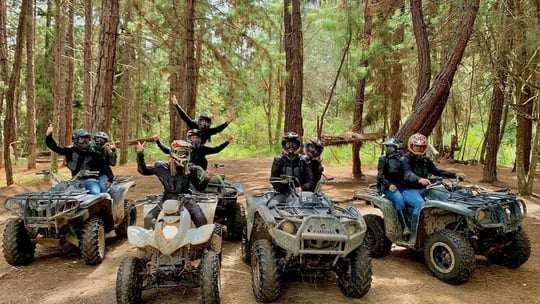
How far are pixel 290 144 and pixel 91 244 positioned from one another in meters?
2.87

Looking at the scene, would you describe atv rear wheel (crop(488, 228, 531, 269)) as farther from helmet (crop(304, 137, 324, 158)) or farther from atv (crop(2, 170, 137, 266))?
atv (crop(2, 170, 137, 266))

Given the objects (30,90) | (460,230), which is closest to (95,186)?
(460,230)

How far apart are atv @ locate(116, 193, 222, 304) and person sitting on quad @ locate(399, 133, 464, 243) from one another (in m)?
2.89

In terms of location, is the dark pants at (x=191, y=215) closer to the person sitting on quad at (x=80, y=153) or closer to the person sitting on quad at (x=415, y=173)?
the person sitting on quad at (x=80, y=153)

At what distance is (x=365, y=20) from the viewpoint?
559 inches

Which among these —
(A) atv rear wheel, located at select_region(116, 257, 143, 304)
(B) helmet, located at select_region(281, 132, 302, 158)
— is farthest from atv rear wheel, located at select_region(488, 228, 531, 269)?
(A) atv rear wheel, located at select_region(116, 257, 143, 304)

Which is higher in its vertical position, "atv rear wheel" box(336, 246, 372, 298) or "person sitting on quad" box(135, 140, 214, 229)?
"person sitting on quad" box(135, 140, 214, 229)

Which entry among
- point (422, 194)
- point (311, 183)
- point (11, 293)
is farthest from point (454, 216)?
point (11, 293)

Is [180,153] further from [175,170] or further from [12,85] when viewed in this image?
[12,85]

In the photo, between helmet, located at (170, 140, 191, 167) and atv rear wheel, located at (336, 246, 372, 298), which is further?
helmet, located at (170, 140, 191, 167)

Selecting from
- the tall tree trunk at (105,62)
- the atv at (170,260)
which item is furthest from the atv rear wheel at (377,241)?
the tall tree trunk at (105,62)

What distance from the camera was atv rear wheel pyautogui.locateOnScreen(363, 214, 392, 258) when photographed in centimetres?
670

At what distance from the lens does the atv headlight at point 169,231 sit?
4.62m

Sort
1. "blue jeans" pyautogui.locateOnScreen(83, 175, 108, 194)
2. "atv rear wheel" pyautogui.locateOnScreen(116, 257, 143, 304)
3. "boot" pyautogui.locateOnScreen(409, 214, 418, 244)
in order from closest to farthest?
"atv rear wheel" pyautogui.locateOnScreen(116, 257, 143, 304), "boot" pyautogui.locateOnScreen(409, 214, 418, 244), "blue jeans" pyautogui.locateOnScreen(83, 175, 108, 194)
